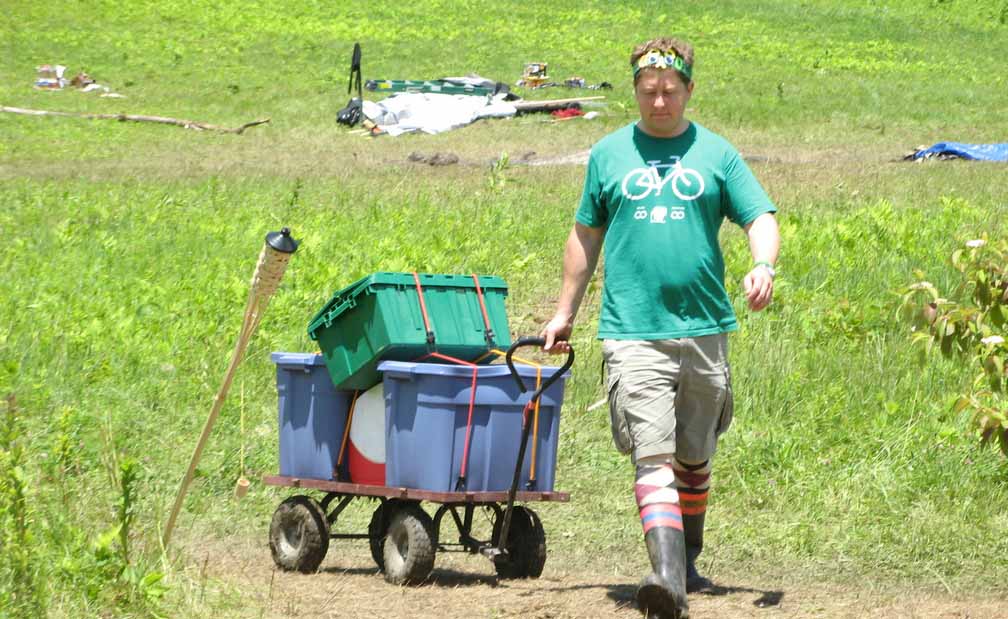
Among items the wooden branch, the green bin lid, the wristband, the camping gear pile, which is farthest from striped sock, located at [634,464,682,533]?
the wooden branch

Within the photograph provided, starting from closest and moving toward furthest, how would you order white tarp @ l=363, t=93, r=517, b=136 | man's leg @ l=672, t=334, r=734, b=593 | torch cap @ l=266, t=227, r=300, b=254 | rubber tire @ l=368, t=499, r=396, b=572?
torch cap @ l=266, t=227, r=300, b=254 → man's leg @ l=672, t=334, r=734, b=593 → rubber tire @ l=368, t=499, r=396, b=572 → white tarp @ l=363, t=93, r=517, b=136

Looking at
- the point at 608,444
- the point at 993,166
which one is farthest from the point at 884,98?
the point at 608,444

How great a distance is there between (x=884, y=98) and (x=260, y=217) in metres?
21.4

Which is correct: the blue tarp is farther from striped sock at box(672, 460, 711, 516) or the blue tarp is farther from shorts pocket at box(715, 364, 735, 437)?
shorts pocket at box(715, 364, 735, 437)

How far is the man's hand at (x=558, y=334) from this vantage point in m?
5.83

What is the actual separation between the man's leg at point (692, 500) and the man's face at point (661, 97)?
1396 mm

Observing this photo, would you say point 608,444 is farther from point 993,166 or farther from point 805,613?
point 993,166

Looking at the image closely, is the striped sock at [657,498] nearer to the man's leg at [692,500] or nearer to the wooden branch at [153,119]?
the man's leg at [692,500]

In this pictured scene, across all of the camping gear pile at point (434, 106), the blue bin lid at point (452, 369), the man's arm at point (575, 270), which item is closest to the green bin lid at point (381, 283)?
the blue bin lid at point (452, 369)

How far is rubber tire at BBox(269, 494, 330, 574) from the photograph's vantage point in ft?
21.8

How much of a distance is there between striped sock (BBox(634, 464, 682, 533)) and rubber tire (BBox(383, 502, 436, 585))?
1056 millimetres

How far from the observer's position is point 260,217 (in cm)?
1488

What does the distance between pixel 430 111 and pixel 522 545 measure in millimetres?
23808

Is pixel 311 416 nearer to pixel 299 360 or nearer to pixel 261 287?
pixel 299 360
